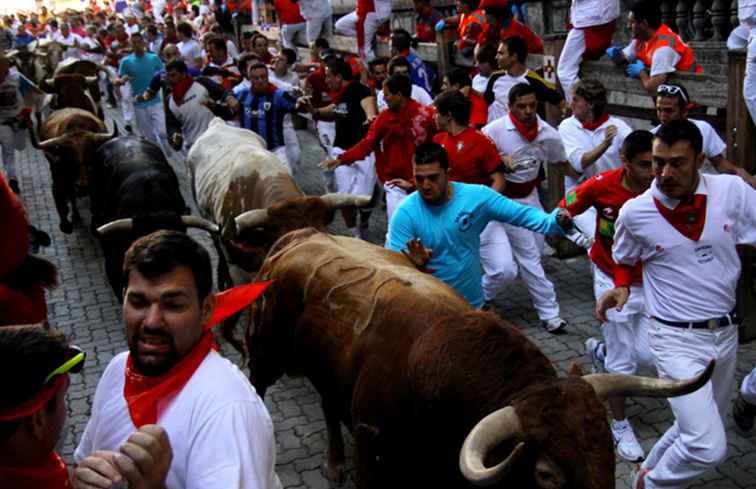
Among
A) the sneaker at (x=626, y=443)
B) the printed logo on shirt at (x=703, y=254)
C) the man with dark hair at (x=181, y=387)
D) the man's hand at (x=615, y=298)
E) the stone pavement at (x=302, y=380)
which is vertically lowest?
the stone pavement at (x=302, y=380)

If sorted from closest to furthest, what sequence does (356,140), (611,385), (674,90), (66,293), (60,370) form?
1. (60,370)
2. (611,385)
3. (674,90)
4. (66,293)
5. (356,140)

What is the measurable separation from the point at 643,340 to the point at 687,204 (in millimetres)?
1327

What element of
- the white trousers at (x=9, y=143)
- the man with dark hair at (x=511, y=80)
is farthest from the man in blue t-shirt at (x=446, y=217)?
the white trousers at (x=9, y=143)

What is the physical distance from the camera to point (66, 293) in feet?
34.0

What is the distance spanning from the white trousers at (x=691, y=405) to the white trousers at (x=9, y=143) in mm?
11676

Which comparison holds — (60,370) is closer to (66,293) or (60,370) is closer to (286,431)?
(286,431)

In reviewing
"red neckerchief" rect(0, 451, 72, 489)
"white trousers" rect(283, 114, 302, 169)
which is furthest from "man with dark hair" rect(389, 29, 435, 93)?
"red neckerchief" rect(0, 451, 72, 489)

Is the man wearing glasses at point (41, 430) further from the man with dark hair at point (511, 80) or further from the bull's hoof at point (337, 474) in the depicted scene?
the man with dark hair at point (511, 80)

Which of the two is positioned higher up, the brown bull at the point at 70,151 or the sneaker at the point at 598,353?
the brown bull at the point at 70,151

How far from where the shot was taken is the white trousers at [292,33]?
2087cm

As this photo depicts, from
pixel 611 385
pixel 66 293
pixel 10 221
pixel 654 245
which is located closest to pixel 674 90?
pixel 654 245

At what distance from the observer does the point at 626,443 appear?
5906mm

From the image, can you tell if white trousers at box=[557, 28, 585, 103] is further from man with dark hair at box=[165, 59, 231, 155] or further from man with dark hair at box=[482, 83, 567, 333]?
man with dark hair at box=[165, 59, 231, 155]

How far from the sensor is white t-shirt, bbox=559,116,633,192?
8.04 meters
